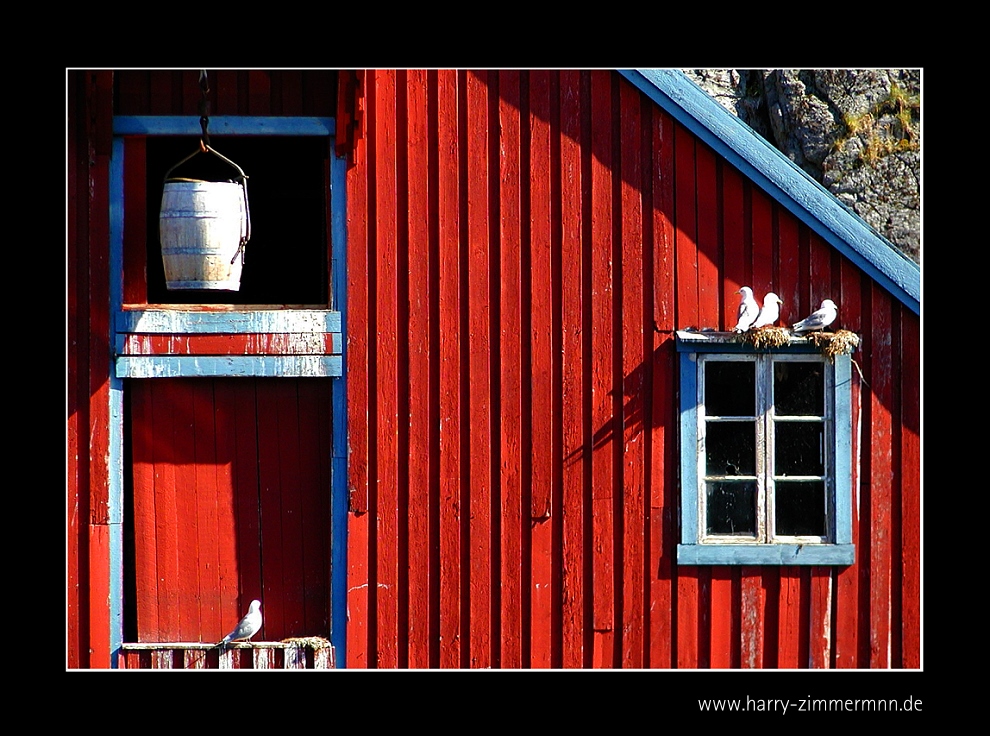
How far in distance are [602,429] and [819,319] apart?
4.43ft

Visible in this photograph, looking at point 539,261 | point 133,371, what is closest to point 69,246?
point 133,371

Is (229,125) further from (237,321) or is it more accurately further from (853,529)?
(853,529)

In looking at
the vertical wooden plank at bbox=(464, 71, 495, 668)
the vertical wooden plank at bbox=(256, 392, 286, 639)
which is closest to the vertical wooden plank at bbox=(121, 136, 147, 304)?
the vertical wooden plank at bbox=(256, 392, 286, 639)

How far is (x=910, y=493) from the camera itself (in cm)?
597

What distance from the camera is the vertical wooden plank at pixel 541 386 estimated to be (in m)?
5.96

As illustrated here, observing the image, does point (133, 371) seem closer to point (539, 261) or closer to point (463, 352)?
point (463, 352)

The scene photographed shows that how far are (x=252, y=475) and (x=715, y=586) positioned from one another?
275cm

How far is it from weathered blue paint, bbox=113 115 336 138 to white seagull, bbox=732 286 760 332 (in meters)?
2.51

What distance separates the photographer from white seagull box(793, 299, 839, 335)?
578 centimetres

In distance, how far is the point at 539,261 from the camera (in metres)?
5.97

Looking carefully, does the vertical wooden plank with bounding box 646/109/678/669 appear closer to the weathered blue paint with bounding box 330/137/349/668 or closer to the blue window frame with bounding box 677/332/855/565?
the blue window frame with bounding box 677/332/855/565

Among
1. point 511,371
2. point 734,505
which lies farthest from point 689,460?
point 511,371

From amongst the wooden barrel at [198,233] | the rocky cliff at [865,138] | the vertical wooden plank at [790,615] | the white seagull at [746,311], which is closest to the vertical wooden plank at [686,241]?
the white seagull at [746,311]

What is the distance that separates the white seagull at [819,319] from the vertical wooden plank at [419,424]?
2096 mm
